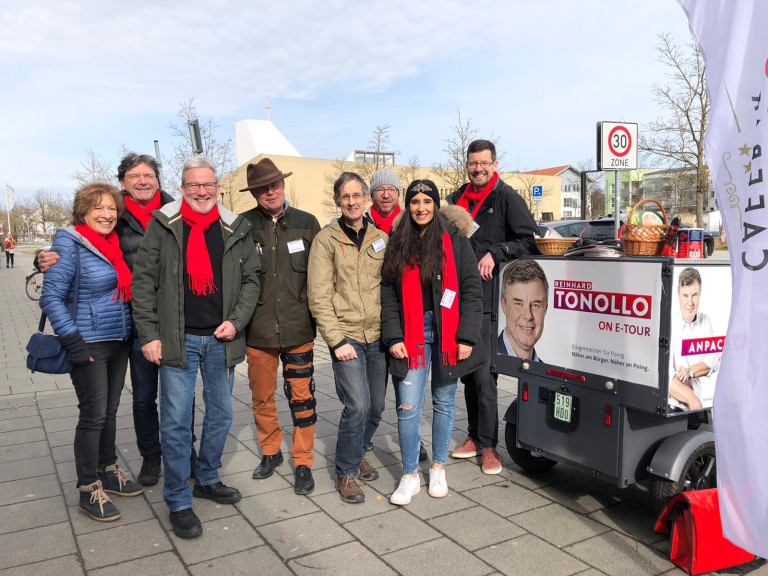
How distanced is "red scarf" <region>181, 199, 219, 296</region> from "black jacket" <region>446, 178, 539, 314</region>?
6.05 ft

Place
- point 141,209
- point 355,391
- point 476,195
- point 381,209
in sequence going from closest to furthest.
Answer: point 355,391, point 141,209, point 381,209, point 476,195

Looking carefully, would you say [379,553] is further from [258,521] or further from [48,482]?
[48,482]

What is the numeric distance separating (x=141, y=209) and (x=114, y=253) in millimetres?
424

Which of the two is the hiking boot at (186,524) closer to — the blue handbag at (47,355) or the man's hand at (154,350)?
the man's hand at (154,350)

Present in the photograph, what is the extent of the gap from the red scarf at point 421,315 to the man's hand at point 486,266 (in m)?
0.45

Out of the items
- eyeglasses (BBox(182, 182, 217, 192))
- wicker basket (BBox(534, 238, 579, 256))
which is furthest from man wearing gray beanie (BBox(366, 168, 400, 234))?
eyeglasses (BBox(182, 182, 217, 192))

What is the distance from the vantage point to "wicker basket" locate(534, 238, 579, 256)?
3840 mm

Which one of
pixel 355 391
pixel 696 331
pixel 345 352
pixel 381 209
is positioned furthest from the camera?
pixel 381 209

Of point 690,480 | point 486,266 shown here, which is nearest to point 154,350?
point 486,266

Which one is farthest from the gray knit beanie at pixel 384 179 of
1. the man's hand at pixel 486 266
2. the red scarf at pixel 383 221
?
the man's hand at pixel 486 266

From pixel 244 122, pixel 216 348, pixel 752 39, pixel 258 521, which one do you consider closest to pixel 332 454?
pixel 258 521

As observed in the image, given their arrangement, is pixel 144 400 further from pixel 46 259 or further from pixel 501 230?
pixel 501 230

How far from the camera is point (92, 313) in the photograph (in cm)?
357

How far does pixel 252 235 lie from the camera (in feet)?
12.9
